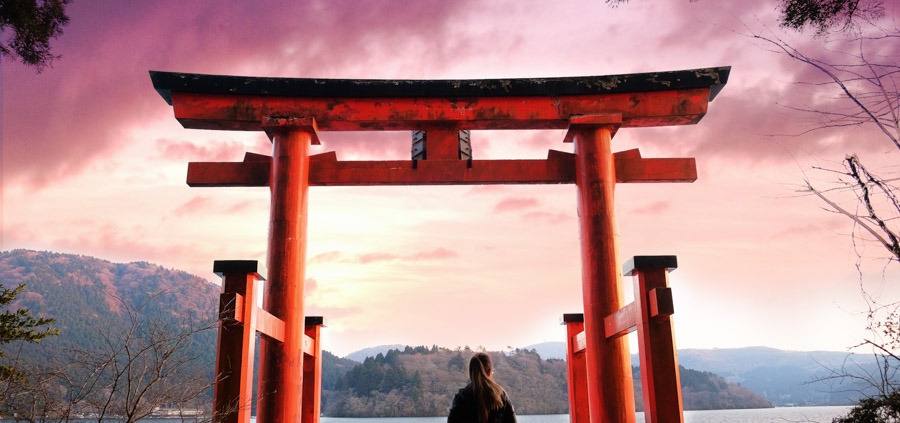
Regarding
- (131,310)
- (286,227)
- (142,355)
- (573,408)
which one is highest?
(286,227)

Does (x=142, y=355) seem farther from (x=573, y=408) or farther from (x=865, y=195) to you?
(x=573, y=408)

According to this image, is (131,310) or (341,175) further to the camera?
(341,175)

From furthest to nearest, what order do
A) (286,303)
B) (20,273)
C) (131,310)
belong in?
1. (20,273)
2. (286,303)
3. (131,310)

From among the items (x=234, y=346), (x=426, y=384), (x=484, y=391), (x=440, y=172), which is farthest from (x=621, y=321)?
(x=426, y=384)

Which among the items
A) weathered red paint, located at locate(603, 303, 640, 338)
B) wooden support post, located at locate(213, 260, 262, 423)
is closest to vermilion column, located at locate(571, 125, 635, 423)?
weathered red paint, located at locate(603, 303, 640, 338)

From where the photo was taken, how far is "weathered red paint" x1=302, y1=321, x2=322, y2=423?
25.4 ft

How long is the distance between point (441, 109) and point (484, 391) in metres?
3.95

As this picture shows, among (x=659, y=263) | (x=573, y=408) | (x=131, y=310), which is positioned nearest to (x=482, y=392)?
(x=659, y=263)

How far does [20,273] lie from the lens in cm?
14550

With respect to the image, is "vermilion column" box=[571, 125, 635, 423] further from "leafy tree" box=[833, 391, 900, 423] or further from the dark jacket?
the dark jacket

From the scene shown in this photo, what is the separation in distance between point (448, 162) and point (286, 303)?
2.20 metres

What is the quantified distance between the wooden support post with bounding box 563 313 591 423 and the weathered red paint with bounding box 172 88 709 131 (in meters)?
2.35

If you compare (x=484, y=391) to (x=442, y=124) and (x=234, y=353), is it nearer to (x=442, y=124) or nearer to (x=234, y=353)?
(x=234, y=353)

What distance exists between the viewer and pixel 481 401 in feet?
12.1
